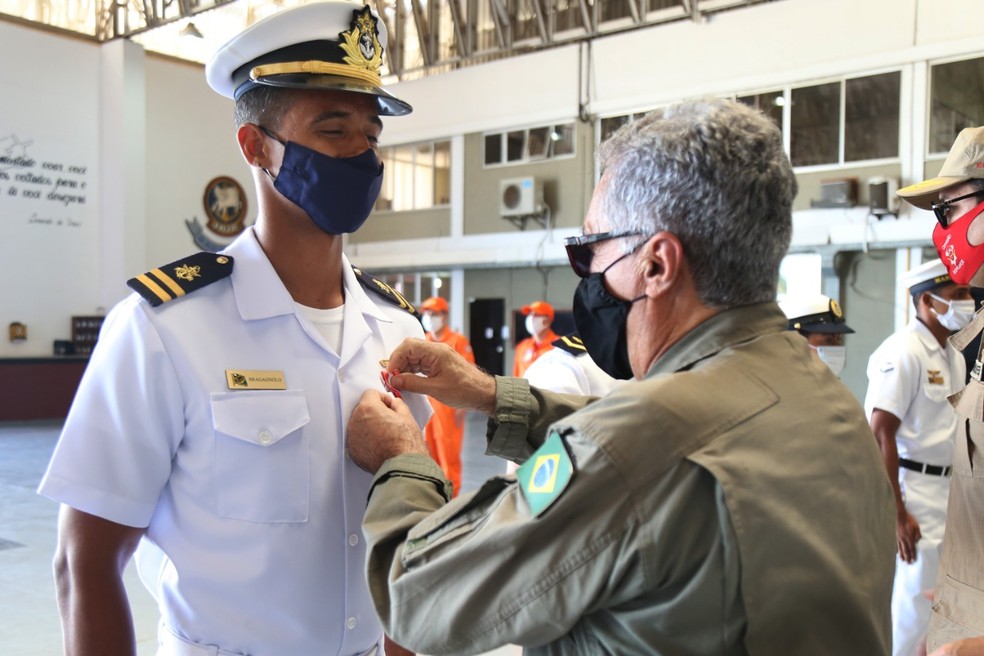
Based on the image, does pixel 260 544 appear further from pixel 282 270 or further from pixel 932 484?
pixel 932 484

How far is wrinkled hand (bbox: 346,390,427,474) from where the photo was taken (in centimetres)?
149

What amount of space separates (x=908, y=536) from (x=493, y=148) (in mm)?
12159

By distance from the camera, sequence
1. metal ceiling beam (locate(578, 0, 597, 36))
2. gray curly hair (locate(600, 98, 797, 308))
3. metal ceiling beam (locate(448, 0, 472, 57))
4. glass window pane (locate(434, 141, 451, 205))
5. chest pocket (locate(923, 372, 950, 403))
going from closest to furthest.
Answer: gray curly hair (locate(600, 98, 797, 308)) → chest pocket (locate(923, 372, 950, 403)) → metal ceiling beam (locate(578, 0, 597, 36)) → metal ceiling beam (locate(448, 0, 472, 57)) → glass window pane (locate(434, 141, 451, 205))

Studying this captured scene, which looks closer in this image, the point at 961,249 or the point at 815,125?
the point at 961,249

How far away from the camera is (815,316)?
176 inches

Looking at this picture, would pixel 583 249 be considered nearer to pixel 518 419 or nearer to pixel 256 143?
pixel 518 419

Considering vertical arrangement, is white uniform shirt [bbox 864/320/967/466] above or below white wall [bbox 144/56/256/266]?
below

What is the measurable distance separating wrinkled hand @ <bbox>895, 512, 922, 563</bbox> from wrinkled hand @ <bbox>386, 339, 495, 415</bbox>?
9.08 ft

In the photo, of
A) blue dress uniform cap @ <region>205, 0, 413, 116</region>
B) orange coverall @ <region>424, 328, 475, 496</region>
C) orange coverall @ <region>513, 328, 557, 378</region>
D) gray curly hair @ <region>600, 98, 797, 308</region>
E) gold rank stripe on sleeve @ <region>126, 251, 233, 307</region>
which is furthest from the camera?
orange coverall @ <region>513, 328, 557, 378</region>

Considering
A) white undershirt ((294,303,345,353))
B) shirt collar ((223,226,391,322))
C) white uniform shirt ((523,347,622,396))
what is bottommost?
white uniform shirt ((523,347,622,396))

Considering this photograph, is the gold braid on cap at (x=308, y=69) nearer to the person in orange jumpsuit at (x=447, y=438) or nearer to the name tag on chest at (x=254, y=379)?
the name tag on chest at (x=254, y=379)

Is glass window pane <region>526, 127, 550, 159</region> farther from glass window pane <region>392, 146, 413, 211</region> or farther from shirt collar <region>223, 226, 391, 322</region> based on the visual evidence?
shirt collar <region>223, 226, 391, 322</region>

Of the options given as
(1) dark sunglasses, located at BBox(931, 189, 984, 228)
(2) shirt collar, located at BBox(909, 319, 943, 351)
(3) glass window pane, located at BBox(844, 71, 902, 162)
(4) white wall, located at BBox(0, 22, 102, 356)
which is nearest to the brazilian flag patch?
(1) dark sunglasses, located at BBox(931, 189, 984, 228)

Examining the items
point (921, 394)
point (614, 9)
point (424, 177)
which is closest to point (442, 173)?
point (424, 177)
